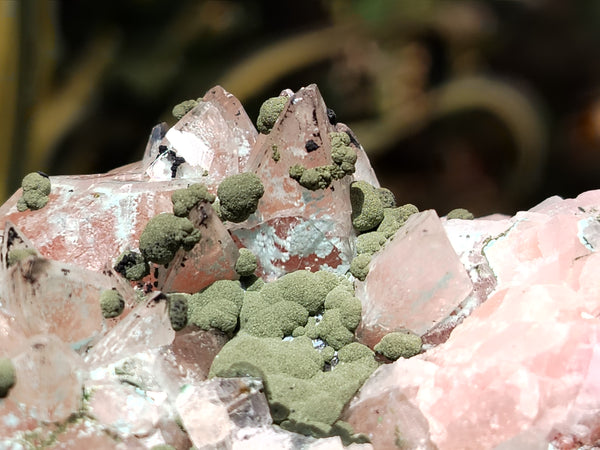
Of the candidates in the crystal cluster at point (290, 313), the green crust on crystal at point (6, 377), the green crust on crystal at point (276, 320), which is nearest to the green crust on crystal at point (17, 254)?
the crystal cluster at point (290, 313)

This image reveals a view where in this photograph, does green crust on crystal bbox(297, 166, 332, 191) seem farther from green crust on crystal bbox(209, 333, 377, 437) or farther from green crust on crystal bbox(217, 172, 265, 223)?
green crust on crystal bbox(209, 333, 377, 437)

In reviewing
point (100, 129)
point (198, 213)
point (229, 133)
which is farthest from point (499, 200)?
point (198, 213)

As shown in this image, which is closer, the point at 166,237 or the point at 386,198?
the point at 166,237

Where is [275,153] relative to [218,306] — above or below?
above

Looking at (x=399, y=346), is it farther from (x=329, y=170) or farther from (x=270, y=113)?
(x=270, y=113)

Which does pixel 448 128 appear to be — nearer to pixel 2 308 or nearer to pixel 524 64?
pixel 524 64

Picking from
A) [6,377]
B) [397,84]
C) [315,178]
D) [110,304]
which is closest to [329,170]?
[315,178]

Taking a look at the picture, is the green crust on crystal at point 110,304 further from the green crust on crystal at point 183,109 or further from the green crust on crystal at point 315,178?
the green crust on crystal at point 183,109
